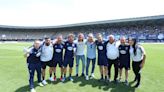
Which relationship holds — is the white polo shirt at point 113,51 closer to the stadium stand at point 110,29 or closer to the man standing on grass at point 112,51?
the man standing on grass at point 112,51

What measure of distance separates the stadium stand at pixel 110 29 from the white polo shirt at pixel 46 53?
2769 cm

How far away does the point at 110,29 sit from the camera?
234 feet

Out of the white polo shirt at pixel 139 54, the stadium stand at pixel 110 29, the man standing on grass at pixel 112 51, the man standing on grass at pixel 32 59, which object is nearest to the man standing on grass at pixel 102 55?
the man standing on grass at pixel 112 51

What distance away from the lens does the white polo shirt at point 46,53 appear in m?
11.5

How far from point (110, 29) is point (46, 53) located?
199 ft

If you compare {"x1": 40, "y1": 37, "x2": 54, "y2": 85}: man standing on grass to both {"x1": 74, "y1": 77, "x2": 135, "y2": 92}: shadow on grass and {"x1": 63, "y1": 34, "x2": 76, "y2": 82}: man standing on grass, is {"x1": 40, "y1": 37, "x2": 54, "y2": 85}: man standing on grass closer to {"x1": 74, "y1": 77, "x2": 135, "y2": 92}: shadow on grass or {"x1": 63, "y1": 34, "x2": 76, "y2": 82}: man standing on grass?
{"x1": 63, "y1": 34, "x2": 76, "y2": 82}: man standing on grass

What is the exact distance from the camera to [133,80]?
12336 mm

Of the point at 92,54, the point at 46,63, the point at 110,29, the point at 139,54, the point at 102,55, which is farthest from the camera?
the point at 110,29

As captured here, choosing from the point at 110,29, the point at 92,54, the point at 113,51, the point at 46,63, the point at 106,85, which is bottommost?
the point at 110,29

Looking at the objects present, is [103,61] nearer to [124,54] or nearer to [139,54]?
[124,54]

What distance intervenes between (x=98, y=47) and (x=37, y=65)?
2794 millimetres

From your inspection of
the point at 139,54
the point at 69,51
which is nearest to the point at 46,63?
the point at 69,51

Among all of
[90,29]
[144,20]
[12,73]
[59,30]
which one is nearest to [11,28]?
[59,30]

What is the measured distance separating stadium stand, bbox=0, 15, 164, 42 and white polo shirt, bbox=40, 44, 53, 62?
90.8ft
